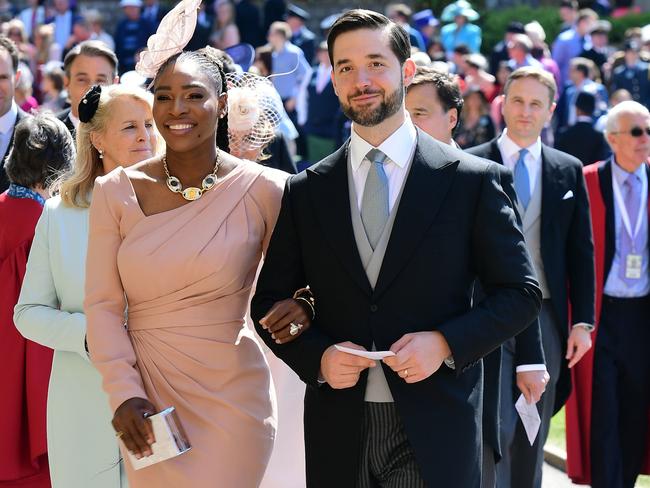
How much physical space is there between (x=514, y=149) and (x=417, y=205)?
115 inches

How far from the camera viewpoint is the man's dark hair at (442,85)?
6129 millimetres

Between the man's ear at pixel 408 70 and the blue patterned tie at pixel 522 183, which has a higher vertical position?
the man's ear at pixel 408 70

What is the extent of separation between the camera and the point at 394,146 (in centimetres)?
405

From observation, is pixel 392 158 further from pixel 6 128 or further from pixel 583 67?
pixel 583 67

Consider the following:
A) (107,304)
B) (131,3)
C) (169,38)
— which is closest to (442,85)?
(169,38)

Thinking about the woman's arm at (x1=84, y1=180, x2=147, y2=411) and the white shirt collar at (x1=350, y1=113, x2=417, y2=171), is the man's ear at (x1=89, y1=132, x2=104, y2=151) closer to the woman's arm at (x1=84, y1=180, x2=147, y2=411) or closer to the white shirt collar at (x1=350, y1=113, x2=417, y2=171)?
the woman's arm at (x1=84, y1=180, x2=147, y2=411)

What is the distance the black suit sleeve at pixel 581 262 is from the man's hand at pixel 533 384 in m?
1.44

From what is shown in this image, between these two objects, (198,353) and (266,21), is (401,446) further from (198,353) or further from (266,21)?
(266,21)

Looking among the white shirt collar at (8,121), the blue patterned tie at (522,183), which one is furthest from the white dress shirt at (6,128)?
the blue patterned tie at (522,183)

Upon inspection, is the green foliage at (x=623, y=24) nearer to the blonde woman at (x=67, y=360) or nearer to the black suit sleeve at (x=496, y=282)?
the blonde woman at (x=67, y=360)

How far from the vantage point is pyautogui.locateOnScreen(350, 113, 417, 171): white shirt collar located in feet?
13.3

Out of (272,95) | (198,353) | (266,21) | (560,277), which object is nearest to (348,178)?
(198,353)

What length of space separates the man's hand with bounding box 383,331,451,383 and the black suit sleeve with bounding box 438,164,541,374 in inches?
2.0

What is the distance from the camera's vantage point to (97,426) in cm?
503
